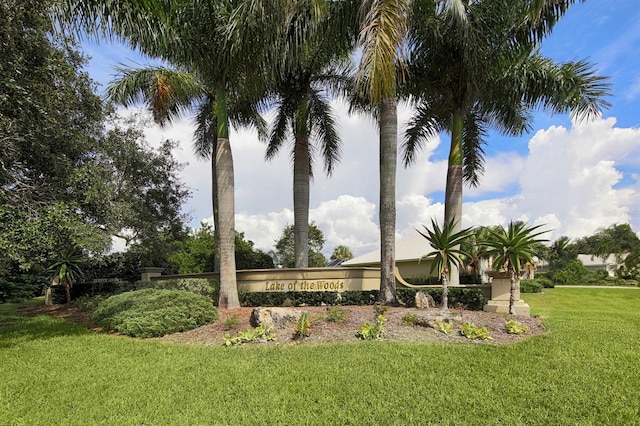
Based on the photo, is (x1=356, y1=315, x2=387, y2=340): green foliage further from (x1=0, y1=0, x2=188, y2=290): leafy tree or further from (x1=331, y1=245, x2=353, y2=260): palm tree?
(x1=331, y1=245, x2=353, y2=260): palm tree

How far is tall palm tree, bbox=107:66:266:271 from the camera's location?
47.5 ft

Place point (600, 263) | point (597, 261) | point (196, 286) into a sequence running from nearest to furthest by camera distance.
Answer: point (196, 286), point (600, 263), point (597, 261)

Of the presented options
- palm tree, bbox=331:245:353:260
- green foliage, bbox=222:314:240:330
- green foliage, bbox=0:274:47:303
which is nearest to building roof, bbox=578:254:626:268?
palm tree, bbox=331:245:353:260

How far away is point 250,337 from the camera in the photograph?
25.9ft

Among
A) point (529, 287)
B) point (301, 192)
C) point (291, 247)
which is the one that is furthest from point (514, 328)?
point (291, 247)

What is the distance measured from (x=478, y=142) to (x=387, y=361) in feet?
46.0

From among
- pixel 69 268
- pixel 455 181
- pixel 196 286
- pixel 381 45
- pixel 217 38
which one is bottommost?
pixel 196 286

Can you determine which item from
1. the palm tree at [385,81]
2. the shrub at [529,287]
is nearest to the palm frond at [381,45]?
the palm tree at [385,81]

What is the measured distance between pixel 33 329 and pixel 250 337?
6.91 meters

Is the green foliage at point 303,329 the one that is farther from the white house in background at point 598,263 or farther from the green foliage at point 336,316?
the white house in background at point 598,263

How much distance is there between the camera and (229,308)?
435 inches

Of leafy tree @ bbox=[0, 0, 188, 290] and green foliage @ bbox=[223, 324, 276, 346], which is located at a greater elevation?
leafy tree @ bbox=[0, 0, 188, 290]

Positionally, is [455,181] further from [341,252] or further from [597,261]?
[597,261]

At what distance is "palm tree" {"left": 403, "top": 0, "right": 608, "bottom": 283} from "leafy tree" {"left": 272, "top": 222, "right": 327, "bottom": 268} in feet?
85.4
